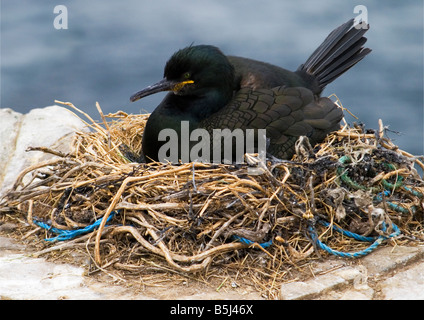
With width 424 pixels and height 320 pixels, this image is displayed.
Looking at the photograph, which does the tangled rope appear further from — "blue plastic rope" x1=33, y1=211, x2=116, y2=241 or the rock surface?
the rock surface

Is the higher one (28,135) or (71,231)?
(28,135)

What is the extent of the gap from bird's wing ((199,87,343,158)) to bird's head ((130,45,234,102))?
0.17 meters

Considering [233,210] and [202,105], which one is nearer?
[233,210]

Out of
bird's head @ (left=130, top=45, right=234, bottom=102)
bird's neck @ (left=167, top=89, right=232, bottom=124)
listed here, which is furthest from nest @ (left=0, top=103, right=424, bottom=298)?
bird's head @ (left=130, top=45, right=234, bottom=102)

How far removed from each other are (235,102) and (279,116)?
0.33 m

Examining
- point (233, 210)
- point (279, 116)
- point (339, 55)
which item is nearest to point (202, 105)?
point (279, 116)

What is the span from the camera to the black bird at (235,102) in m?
4.52

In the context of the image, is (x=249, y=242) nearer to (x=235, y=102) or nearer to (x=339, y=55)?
(x=235, y=102)

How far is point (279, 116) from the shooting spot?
14.9 ft

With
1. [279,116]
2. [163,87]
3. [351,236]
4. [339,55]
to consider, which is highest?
[339,55]

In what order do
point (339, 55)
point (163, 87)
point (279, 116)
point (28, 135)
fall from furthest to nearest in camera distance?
point (28, 135) → point (339, 55) → point (163, 87) → point (279, 116)

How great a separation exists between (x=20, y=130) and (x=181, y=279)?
9.86 feet

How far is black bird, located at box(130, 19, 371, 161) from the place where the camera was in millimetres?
4520

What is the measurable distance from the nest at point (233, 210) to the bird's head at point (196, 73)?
70 cm
